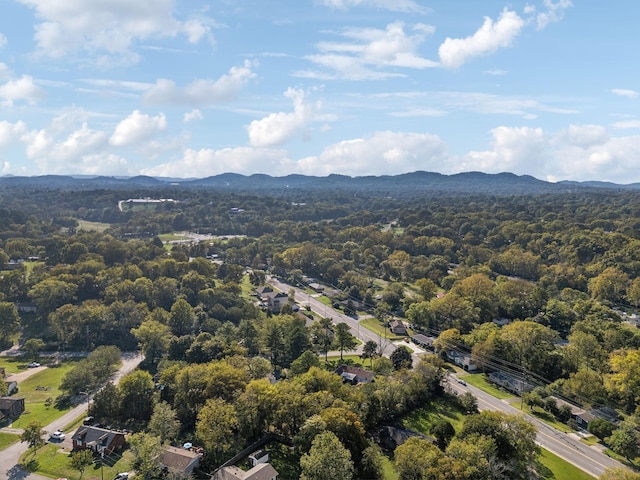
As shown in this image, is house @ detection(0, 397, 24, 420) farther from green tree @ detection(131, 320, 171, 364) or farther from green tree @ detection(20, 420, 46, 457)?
green tree @ detection(131, 320, 171, 364)

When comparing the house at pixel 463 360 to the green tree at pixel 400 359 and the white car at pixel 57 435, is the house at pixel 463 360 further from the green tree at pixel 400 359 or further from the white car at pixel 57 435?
the white car at pixel 57 435

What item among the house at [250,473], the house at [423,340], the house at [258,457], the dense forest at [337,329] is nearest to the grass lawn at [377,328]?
the dense forest at [337,329]

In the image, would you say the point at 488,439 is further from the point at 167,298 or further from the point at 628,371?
the point at 167,298

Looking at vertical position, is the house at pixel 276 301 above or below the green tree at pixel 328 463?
below

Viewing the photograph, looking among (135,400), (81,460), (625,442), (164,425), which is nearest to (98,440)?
(81,460)

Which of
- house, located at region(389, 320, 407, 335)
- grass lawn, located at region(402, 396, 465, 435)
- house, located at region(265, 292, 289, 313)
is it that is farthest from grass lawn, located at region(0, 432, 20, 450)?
house, located at region(389, 320, 407, 335)
